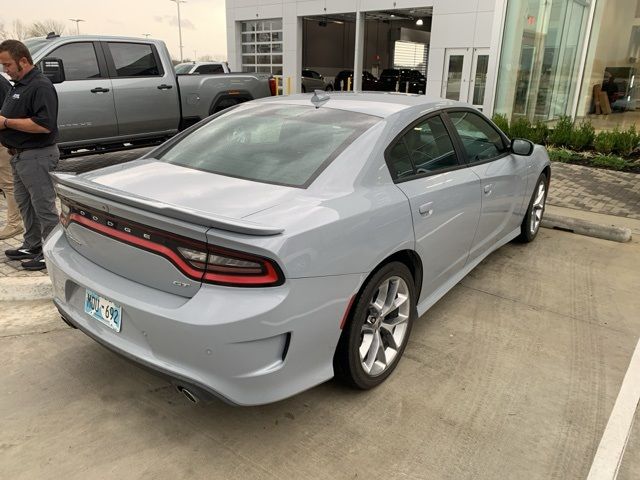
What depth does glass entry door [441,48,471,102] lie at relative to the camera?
60.3 feet

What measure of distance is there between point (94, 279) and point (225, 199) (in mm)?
780

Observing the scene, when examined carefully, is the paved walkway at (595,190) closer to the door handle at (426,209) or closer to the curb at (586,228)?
the curb at (586,228)

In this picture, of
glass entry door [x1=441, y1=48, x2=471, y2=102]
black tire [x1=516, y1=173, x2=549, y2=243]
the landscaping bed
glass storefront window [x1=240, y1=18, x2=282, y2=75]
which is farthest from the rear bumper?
glass storefront window [x1=240, y1=18, x2=282, y2=75]

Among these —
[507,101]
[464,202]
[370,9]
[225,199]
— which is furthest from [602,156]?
[370,9]

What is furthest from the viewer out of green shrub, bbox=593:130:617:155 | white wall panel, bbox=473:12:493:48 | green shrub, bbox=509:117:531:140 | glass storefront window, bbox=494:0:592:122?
white wall panel, bbox=473:12:493:48

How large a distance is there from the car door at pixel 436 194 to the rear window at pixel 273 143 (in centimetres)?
34

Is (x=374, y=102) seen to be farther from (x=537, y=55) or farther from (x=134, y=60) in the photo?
(x=537, y=55)

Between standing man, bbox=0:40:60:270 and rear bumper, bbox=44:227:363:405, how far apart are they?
2.13 metres

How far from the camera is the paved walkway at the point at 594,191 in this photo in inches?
275

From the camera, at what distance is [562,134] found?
1079 centimetres

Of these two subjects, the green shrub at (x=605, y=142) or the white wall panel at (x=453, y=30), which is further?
the white wall panel at (x=453, y=30)

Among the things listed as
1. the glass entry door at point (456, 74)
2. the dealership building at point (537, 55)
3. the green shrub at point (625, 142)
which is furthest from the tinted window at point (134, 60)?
the glass entry door at point (456, 74)

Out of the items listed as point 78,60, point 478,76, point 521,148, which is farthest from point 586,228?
point 478,76

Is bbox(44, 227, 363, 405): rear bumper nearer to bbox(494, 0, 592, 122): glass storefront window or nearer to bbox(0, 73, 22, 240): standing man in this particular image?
bbox(0, 73, 22, 240): standing man
